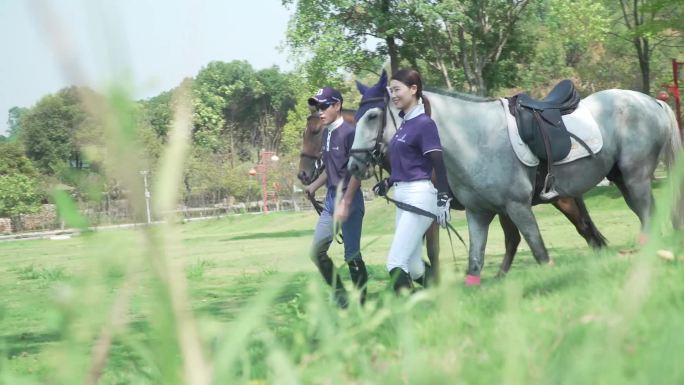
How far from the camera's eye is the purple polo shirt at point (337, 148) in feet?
29.3

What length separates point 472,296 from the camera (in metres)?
4.25

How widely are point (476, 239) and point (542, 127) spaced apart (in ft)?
4.08

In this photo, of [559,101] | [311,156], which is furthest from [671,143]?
[311,156]

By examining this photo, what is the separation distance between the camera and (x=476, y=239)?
8.33 metres

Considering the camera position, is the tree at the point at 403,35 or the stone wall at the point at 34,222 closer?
the tree at the point at 403,35

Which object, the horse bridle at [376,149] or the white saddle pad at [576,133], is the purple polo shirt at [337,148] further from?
the white saddle pad at [576,133]

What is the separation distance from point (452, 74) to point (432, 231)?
28.1 m

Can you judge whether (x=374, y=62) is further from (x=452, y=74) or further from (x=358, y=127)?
(x=358, y=127)

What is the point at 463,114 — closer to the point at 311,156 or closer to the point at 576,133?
the point at 576,133

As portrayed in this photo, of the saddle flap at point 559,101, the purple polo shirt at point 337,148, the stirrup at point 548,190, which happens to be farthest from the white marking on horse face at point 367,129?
the stirrup at point 548,190

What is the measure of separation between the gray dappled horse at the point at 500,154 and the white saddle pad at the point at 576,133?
0.06 m

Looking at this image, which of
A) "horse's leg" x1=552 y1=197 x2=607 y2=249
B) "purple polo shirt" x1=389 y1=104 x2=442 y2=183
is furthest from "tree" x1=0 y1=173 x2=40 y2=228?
"purple polo shirt" x1=389 y1=104 x2=442 y2=183

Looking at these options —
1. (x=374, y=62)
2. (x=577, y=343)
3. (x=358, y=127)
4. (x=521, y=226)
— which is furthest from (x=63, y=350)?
(x=374, y=62)

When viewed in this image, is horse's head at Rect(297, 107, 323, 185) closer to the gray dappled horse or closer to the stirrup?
the gray dappled horse
